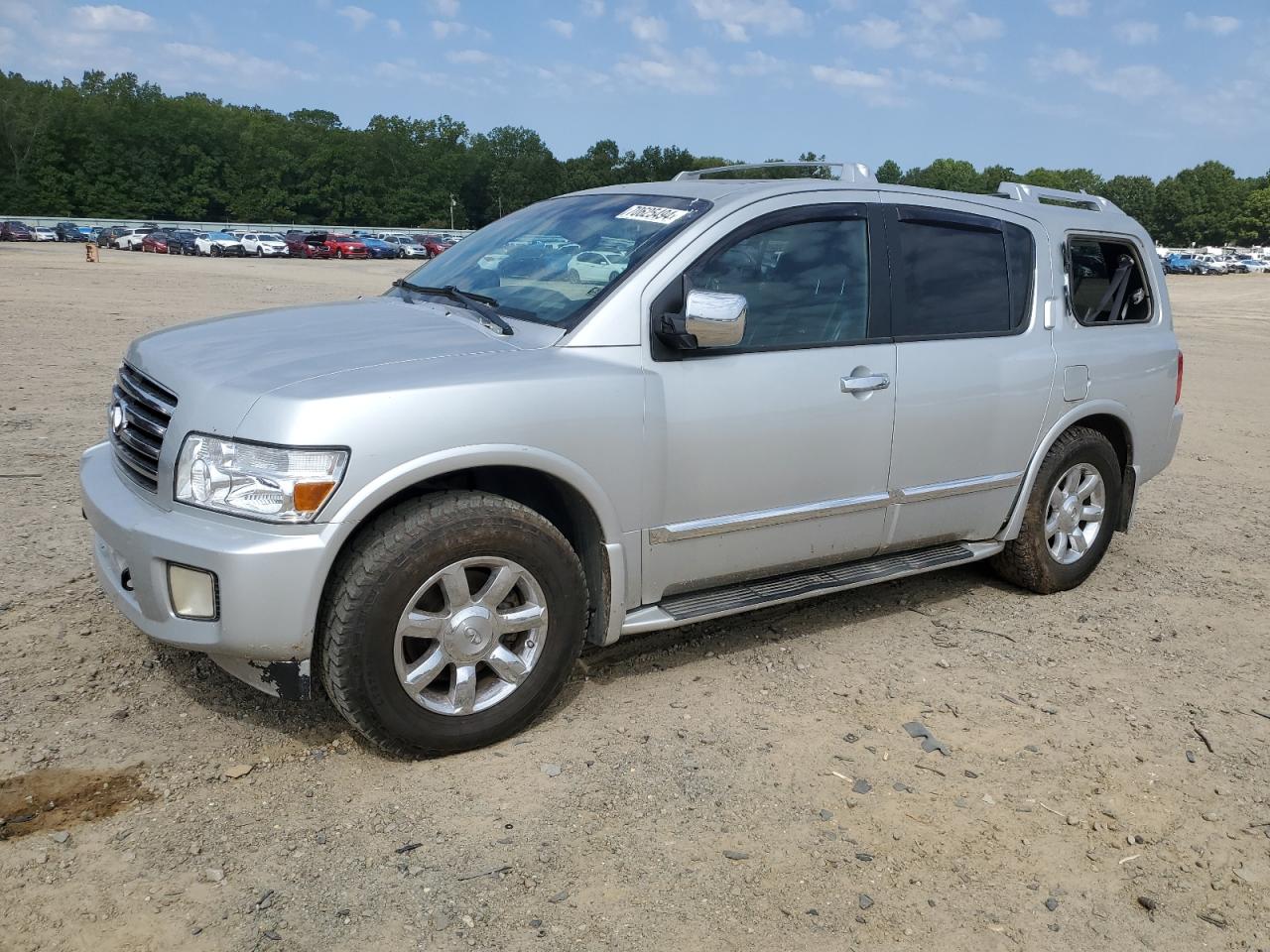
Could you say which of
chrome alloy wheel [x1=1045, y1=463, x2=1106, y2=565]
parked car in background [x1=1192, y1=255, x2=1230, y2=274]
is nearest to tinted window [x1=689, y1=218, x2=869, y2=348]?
chrome alloy wheel [x1=1045, y1=463, x2=1106, y2=565]

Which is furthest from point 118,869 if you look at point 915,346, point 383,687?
point 915,346

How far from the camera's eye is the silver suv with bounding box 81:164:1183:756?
3.22 metres

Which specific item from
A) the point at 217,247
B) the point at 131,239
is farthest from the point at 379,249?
the point at 131,239

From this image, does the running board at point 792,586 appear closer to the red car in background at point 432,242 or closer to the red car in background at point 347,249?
the red car in background at point 347,249

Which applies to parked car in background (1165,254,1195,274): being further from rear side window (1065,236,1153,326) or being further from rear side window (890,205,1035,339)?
rear side window (890,205,1035,339)

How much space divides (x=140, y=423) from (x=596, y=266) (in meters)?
1.65

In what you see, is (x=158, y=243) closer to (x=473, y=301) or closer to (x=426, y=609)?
(x=473, y=301)

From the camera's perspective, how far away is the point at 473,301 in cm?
419

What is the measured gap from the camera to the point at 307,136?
116562 millimetres

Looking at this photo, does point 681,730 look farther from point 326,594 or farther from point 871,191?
point 871,191

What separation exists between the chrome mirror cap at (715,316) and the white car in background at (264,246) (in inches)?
2365

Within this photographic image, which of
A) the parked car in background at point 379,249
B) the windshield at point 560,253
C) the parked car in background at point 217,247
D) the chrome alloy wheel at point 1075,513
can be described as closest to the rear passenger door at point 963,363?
the chrome alloy wheel at point 1075,513

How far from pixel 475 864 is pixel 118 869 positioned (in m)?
0.93

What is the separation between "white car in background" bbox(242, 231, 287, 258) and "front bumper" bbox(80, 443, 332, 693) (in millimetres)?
60028
